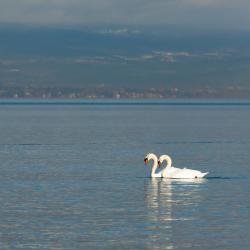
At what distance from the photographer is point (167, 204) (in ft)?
110

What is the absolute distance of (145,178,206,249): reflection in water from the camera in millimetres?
Result: 27531

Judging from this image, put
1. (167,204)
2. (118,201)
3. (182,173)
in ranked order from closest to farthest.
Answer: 1. (167,204)
2. (118,201)
3. (182,173)

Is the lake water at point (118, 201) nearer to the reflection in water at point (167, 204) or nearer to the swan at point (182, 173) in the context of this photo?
the reflection in water at point (167, 204)

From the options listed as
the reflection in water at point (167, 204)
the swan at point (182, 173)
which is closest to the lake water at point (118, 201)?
the reflection in water at point (167, 204)

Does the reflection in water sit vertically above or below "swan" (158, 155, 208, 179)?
below

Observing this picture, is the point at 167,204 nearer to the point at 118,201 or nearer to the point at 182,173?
the point at 118,201

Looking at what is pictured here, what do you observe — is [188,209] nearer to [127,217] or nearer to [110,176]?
[127,217]

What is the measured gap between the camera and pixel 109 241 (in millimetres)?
26406

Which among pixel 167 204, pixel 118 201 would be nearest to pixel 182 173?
pixel 118 201

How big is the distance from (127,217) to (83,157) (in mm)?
23458

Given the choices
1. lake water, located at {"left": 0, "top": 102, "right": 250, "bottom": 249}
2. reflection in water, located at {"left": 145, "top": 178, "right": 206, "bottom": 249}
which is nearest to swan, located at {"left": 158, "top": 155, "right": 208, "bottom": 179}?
reflection in water, located at {"left": 145, "top": 178, "right": 206, "bottom": 249}

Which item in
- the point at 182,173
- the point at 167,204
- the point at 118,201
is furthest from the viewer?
the point at 182,173

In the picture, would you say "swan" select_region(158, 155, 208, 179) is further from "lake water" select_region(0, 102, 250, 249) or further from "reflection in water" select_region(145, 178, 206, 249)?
"lake water" select_region(0, 102, 250, 249)

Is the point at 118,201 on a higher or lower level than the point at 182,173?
lower
